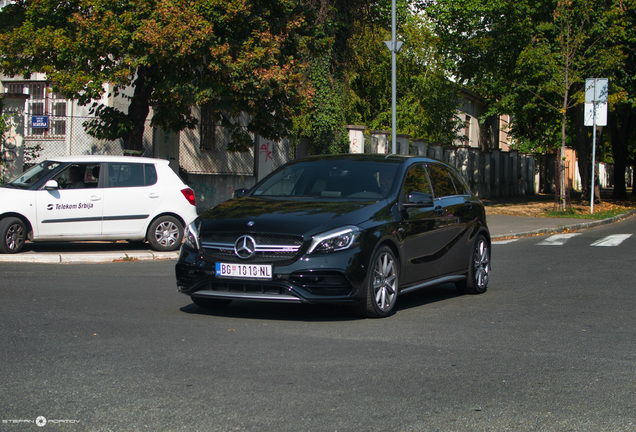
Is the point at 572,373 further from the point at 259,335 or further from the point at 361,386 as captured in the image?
the point at 259,335

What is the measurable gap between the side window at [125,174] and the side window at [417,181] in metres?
6.82

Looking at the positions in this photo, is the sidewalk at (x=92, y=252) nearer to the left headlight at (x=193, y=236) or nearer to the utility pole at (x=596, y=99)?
the left headlight at (x=193, y=236)

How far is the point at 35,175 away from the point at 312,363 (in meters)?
9.58

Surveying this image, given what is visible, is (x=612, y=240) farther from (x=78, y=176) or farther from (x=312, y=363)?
(x=312, y=363)

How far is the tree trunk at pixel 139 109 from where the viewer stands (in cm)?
2019

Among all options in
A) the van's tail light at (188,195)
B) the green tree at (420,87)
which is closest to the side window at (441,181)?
the van's tail light at (188,195)

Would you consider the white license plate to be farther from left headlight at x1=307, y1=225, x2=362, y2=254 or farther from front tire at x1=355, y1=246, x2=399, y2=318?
front tire at x1=355, y1=246, x2=399, y2=318

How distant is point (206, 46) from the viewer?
706 inches

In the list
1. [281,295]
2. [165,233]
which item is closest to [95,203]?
[165,233]

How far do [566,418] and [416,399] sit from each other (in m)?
0.86

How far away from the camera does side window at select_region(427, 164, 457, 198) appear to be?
9609mm

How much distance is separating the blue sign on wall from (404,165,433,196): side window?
1244 cm

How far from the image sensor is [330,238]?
749 centimetres

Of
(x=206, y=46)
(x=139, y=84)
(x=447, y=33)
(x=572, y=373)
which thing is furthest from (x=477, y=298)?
(x=447, y=33)
